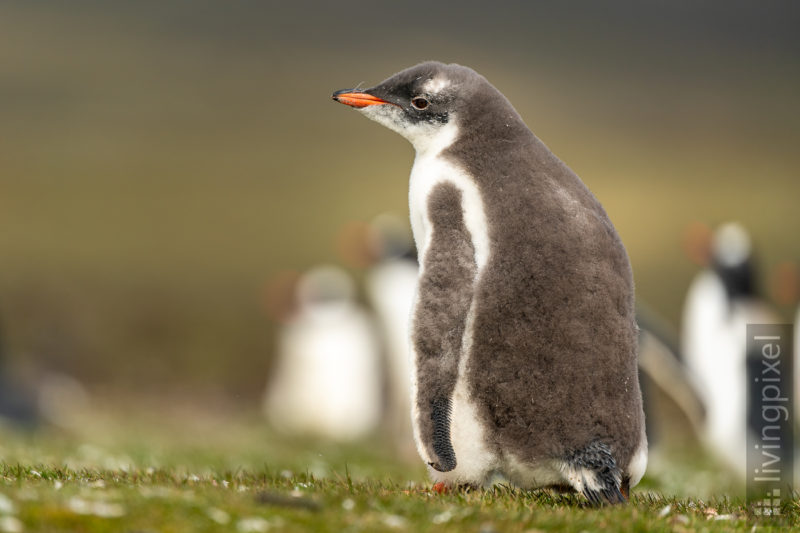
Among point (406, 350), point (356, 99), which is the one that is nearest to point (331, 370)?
point (406, 350)

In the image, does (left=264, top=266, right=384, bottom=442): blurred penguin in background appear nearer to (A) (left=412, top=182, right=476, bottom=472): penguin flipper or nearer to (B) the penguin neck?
(B) the penguin neck

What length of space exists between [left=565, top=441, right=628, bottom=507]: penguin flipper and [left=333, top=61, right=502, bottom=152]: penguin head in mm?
2174

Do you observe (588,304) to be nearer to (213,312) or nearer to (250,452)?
(250,452)

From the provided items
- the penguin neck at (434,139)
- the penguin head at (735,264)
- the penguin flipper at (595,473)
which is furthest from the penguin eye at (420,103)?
the penguin head at (735,264)

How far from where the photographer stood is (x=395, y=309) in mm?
19891

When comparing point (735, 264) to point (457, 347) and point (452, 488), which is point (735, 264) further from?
point (457, 347)

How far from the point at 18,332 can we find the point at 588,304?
2803cm

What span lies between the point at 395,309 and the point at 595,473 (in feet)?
43.6

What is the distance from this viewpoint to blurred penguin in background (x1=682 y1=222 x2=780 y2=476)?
17891 mm

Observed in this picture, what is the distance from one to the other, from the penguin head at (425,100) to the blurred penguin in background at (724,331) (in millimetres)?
10860

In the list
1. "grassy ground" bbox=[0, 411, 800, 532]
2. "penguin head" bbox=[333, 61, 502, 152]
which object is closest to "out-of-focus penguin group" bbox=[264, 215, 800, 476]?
"grassy ground" bbox=[0, 411, 800, 532]

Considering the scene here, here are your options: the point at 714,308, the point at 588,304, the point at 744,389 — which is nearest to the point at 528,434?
the point at 588,304

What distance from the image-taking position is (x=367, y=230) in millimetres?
23766

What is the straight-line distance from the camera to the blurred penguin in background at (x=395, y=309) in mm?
19234
